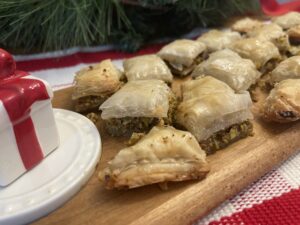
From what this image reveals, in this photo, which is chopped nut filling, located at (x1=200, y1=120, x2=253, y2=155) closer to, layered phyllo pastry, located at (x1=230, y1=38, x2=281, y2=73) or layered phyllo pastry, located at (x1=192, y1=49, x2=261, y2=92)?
layered phyllo pastry, located at (x1=192, y1=49, x2=261, y2=92)

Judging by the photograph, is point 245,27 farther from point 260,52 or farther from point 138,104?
point 138,104

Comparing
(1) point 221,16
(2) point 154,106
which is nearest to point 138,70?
(2) point 154,106

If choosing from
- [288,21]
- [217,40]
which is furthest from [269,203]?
[288,21]

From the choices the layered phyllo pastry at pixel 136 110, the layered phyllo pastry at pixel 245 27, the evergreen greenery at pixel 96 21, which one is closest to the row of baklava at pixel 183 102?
the layered phyllo pastry at pixel 136 110

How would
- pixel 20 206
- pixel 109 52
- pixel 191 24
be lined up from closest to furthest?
pixel 20 206 → pixel 109 52 → pixel 191 24

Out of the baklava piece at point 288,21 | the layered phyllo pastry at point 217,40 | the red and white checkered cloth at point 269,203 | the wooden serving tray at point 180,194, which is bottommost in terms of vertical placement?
the red and white checkered cloth at point 269,203

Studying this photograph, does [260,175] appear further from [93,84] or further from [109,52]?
[109,52]

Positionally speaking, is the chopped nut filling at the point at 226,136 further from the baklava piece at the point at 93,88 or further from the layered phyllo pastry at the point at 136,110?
the baklava piece at the point at 93,88
